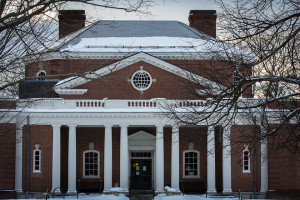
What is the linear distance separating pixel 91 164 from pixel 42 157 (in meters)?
4.08

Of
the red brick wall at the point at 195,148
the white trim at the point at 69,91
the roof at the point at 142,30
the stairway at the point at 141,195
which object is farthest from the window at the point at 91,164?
the roof at the point at 142,30

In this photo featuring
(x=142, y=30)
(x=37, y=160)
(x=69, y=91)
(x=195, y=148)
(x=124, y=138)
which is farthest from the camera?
(x=142, y=30)

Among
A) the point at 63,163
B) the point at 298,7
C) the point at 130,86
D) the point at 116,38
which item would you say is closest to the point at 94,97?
the point at 130,86

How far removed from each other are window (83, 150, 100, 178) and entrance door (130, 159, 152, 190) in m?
2.34

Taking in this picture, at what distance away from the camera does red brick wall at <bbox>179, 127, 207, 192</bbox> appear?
3406 centimetres

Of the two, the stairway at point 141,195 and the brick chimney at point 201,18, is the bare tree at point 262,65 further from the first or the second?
the brick chimney at point 201,18

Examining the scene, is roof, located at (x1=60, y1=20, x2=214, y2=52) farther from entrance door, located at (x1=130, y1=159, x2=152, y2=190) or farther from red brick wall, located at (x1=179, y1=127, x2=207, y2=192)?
entrance door, located at (x1=130, y1=159, x2=152, y2=190)

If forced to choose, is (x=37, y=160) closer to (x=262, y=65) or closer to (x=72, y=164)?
(x=72, y=164)

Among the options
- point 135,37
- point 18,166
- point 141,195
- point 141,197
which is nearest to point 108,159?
point 141,197

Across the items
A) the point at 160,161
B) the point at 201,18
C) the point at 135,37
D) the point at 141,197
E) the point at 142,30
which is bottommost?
the point at 141,197

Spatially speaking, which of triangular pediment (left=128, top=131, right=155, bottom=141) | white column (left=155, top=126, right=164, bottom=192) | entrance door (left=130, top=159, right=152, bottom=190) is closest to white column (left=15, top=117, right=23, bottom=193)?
triangular pediment (left=128, top=131, right=155, bottom=141)

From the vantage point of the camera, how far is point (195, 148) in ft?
113

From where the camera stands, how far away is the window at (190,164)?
113ft

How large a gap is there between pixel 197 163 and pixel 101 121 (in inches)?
295
